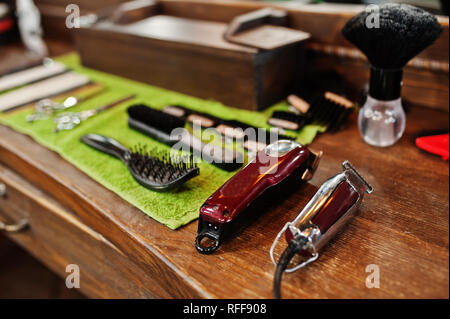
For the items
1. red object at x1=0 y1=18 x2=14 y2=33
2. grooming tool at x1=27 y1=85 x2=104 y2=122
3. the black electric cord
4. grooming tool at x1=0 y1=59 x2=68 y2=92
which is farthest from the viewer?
red object at x1=0 y1=18 x2=14 y2=33

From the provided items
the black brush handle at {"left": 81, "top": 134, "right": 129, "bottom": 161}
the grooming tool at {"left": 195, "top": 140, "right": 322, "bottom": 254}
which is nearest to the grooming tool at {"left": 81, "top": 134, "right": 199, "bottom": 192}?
the black brush handle at {"left": 81, "top": 134, "right": 129, "bottom": 161}

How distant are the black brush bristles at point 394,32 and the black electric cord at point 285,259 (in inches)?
12.2

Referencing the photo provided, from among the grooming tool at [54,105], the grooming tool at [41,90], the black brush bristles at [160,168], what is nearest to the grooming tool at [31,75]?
the grooming tool at [41,90]

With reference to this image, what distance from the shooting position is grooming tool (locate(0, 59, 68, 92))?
1.09m

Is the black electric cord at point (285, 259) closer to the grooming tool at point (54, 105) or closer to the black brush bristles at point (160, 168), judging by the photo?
the black brush bristles at point (160, 168)

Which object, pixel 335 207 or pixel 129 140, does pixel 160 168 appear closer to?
pixel 129 140

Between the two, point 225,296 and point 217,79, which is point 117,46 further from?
point 225,296

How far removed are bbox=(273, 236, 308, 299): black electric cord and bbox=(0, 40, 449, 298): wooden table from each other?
0.04 feet

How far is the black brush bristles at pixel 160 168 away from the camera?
62 cm

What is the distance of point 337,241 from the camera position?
0.53 metres

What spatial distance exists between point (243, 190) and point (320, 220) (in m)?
0.10

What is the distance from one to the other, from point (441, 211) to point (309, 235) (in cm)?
21

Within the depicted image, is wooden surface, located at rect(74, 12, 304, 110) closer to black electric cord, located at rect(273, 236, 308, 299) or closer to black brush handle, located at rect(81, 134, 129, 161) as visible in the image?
black brush handle, located at rect(81, 134, 129, 161)

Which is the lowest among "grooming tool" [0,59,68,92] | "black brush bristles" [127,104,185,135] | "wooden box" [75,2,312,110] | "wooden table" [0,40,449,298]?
"wooden table" [0,40,449,298]
